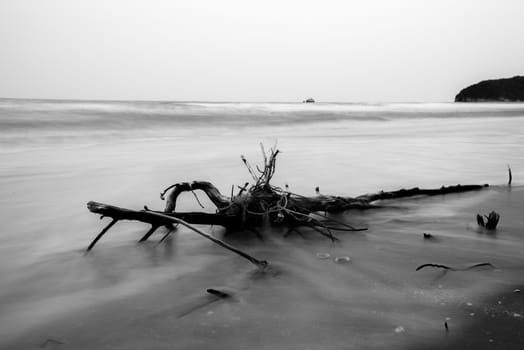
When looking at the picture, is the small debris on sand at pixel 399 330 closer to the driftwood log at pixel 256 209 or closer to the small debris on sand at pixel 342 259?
the small debris on sand at pixel 342 259

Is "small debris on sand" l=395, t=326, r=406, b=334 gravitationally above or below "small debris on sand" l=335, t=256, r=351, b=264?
above

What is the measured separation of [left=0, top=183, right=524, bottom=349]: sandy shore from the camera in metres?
1.50

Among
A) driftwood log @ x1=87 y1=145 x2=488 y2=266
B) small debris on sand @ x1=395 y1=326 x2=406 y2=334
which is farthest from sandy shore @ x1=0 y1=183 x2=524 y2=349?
driftwood log @ x1=87 y1=145 x2=488 y2=266

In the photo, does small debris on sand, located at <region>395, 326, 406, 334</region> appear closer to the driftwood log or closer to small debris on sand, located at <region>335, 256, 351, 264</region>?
small debris on sand, located at <region>335, 256, 351, 264</region>

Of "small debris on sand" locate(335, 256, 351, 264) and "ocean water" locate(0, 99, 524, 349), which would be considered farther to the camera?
"small debris on sand" locate(335, 256, 351, 264)

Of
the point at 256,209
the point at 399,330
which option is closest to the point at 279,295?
the point at 399,330

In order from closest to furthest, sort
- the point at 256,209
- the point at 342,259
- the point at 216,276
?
the point at 216,276 → the point at 342,259 → the point at 256,209

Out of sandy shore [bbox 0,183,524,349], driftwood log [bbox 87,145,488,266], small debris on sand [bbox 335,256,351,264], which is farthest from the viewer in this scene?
driftwood log [bbox 87,145,488,266]

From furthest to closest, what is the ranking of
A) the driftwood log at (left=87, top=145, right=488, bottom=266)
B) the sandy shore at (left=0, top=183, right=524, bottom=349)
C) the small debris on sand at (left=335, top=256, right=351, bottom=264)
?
the driftwood log at (left=87, top=145, right=488, bottom=266)
the small debris on sand at (left=335, top=256, right=351, bottom=264)
the sandy shore at (left=0, top=183, right=524, bottom=349)

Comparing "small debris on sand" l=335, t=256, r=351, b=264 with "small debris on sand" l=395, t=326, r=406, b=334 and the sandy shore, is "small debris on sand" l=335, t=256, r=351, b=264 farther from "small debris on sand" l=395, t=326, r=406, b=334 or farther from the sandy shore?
"small debris on sand" l=395, t=326, r=406, b=334

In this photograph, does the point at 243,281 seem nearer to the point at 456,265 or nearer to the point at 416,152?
the point at 456,265

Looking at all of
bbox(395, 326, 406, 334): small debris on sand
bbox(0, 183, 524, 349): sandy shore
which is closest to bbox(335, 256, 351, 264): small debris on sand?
bbox(0, 183, 524, 349): sandy shore

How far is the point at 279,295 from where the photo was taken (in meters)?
1.83

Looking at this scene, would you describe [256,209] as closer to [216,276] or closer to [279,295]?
[216,276]
